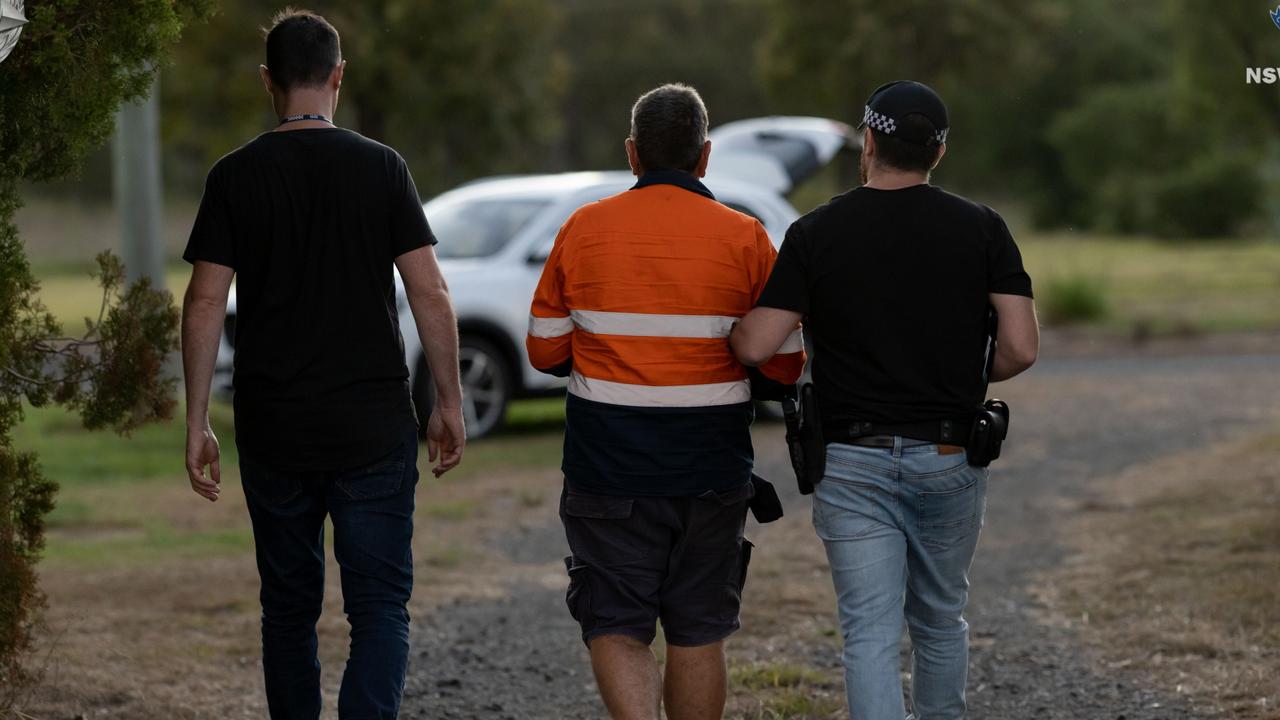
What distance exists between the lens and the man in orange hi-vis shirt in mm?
4191

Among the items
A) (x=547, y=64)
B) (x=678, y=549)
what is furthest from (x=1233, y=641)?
(x=547, y=64)

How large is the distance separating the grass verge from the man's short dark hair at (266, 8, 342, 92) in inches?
137

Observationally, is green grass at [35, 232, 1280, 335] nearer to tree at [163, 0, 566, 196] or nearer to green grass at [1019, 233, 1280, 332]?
green grass at [1019, 233, 1280, 332]

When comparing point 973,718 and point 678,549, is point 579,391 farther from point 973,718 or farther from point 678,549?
point 973,718

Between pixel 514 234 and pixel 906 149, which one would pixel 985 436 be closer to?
pixel 906 149

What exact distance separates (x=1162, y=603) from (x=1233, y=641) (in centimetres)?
76

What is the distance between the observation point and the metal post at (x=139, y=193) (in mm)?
13414

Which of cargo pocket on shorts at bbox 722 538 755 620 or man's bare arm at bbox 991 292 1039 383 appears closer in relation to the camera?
man's bare arm at bbox 991 292 1039 383

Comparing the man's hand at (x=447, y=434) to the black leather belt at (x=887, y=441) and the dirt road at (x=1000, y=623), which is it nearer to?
the black leather belt at (x=887, y=441)

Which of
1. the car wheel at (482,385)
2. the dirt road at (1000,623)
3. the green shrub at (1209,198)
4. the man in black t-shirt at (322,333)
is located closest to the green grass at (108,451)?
the car wheel at (482,385)

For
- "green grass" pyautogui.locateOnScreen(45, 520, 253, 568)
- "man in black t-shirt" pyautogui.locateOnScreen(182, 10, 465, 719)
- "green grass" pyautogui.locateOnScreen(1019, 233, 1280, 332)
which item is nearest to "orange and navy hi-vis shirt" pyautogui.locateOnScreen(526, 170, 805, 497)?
"man in black t-shirt" pyautogui.locateOnScreen(182, 10, 465, 719)

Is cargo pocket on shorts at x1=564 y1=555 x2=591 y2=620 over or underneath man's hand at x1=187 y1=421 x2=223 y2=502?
underneath

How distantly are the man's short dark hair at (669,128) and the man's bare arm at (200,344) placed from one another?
3.62 ft

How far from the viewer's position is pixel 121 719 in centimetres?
549
